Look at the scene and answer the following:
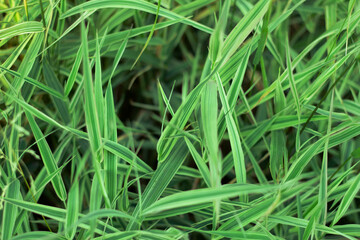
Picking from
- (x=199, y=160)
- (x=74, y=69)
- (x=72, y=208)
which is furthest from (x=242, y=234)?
(x=74, y=69)

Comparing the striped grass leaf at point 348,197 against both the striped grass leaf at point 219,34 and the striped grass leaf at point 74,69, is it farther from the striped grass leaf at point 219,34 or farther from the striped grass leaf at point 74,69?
the striped grass leaf at point 74,69

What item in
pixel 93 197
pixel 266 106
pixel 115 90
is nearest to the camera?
pixel 93 197

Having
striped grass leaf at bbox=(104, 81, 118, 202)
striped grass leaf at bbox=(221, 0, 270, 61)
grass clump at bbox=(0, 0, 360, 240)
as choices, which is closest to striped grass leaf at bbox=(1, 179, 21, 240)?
grass clump at bbox=(0, 0, 360, 240)

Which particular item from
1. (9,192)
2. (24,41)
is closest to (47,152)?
(9,192)

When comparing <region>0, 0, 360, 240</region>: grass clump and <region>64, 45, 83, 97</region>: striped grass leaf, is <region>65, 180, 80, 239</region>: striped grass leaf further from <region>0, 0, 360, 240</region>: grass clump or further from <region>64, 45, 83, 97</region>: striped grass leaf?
<region>64, 45, 83, 97</region>: striped grass leaf

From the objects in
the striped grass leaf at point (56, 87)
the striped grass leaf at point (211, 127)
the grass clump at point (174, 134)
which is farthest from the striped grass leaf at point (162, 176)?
the striped grass leaf at point (56, 87)

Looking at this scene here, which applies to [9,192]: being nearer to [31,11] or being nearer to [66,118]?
[66,118]

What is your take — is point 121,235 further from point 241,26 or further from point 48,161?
point 241,26
